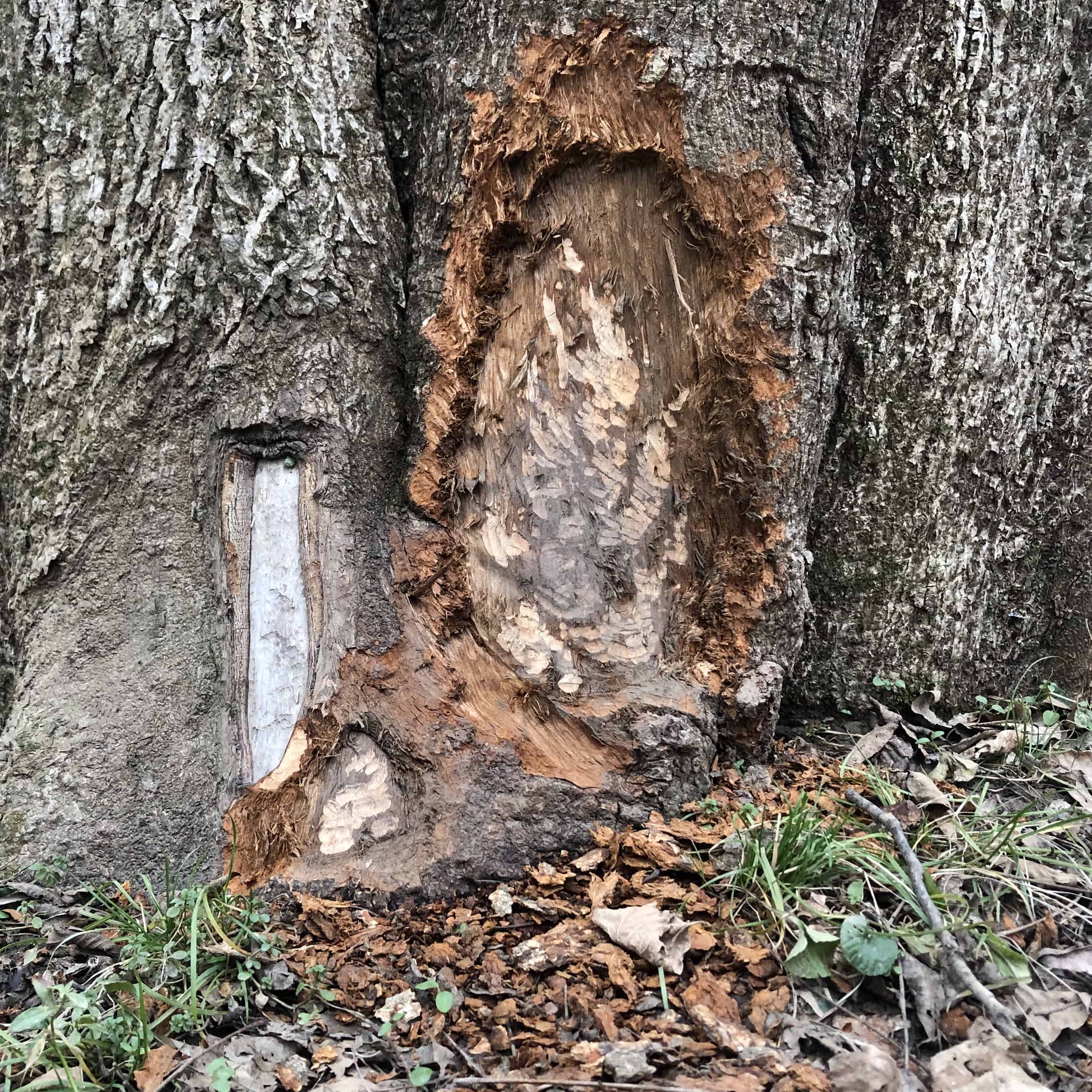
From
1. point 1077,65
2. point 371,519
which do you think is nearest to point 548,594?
point 371,519

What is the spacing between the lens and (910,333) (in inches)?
103

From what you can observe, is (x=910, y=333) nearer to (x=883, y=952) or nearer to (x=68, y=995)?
(x=883, y=952)

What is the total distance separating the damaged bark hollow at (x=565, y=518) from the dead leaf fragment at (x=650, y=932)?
282 millimetres

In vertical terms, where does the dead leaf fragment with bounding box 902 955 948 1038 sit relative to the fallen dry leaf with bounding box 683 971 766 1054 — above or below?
above

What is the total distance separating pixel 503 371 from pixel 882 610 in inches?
54.7

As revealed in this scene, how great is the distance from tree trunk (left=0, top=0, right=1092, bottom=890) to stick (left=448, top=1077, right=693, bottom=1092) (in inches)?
21.7

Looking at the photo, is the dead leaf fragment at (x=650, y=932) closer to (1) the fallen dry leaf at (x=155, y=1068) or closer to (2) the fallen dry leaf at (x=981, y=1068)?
(2) the fallen dry leaf at (x=981, y=1068)

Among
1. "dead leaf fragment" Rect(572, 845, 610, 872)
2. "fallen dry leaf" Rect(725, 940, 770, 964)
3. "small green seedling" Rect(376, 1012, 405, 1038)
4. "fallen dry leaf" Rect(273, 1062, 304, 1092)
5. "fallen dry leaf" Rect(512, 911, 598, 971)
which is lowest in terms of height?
"fallen dry leaf" Rect(273, 1062, 304, 1092)

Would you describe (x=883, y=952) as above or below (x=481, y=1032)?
above

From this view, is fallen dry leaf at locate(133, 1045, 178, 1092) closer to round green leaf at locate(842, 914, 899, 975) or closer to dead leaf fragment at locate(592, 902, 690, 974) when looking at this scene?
dead leaf fragment at locate(592, 902, 690, 974)

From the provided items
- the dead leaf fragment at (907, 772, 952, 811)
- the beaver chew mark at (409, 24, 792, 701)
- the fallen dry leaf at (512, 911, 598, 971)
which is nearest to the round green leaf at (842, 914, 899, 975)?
the fallen dry leaf at (512, 911, 598, 971)

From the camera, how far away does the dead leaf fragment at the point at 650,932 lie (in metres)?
1.93

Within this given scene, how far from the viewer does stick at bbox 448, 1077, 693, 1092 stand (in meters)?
1.64

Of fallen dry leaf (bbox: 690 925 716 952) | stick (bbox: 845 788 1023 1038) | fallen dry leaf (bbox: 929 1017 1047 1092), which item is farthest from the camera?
fallen dry leaf (bbox: 690 925 716 952)
